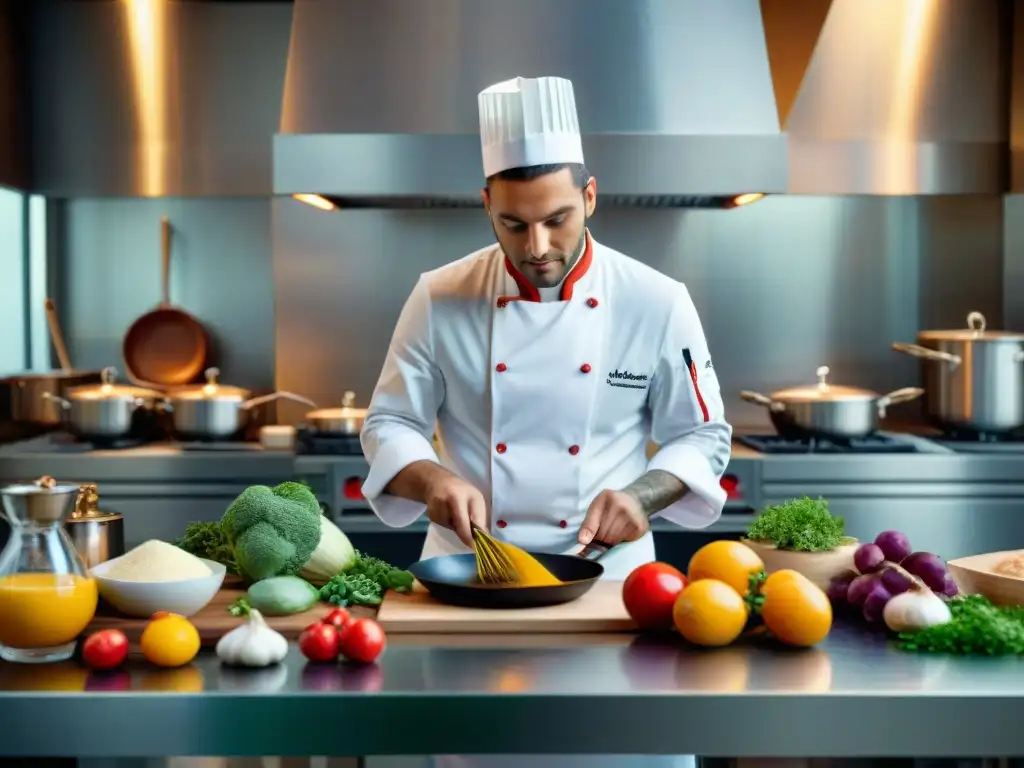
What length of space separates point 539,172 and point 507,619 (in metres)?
0.78

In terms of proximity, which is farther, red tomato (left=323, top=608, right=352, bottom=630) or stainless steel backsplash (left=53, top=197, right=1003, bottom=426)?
stainless steel backsplash (left=53, top=197, right=1003, bottom=426)

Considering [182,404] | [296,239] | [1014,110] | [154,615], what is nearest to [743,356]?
[1014,110]

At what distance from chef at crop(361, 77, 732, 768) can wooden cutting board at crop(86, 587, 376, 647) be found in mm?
443

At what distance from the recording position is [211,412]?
3.96 metres

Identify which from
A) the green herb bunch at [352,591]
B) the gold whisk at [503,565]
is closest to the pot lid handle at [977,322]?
the gold whisk at [503,565]

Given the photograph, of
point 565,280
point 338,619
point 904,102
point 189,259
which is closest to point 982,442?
point 904,102

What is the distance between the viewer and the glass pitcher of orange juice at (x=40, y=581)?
1.57 meters

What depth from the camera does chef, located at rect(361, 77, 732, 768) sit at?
7.54ft

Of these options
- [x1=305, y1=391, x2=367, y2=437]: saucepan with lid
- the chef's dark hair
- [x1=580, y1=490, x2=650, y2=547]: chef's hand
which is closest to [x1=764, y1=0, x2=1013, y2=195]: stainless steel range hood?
[x1=305, y1=391, x2=367, y2=437]: saucepan with lid

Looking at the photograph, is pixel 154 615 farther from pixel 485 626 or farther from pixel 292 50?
pixel 292 50

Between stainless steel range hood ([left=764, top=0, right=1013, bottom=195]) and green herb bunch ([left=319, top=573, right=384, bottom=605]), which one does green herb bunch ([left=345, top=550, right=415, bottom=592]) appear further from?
stainless steel range hood ([left=764, top=0, right=1013, bottom=195])

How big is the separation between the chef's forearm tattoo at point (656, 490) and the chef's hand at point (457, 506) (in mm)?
259

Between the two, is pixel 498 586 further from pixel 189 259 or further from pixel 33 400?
pixel 189 259

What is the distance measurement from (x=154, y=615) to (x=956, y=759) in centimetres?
103
